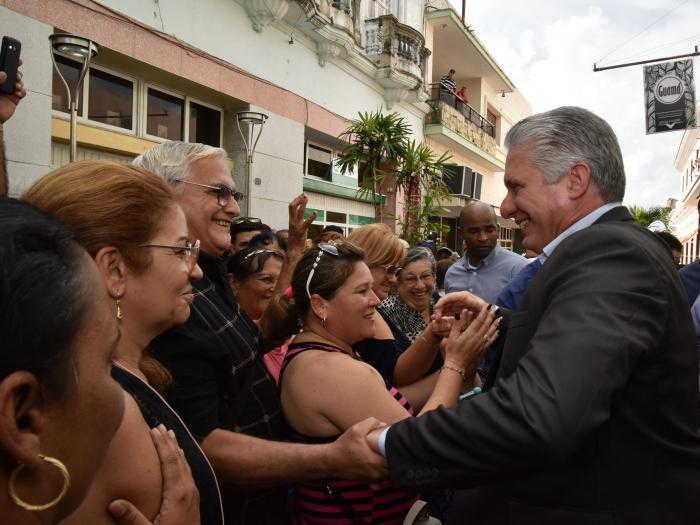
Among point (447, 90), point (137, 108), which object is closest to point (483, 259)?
point (137, 108)

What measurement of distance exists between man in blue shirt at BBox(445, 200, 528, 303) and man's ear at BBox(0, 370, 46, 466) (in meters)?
4.58

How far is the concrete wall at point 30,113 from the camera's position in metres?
5.45

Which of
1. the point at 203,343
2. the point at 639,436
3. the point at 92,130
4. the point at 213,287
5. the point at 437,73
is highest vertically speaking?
the point at 437,73

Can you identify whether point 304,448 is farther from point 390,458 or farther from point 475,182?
point 475,182

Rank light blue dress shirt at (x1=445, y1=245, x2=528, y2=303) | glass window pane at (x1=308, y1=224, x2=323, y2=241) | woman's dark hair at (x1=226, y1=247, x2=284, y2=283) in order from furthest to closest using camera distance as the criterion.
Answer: glass window pane at (x1=308, y1=224, x2=323, y2=241) < light blue dress shirt at (x1=445, y1=245, x2=528, y2=303) < woman's dark hair at (x1=226, y1=247, x2=284, y2=283)

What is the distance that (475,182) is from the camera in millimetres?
18656

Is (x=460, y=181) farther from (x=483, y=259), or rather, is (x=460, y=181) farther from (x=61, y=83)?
(x=61, y=83)

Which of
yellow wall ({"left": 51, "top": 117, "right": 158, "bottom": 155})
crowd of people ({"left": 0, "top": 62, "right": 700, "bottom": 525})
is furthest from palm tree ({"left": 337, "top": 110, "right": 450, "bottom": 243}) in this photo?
crowd of people ({"left": 0, "top": 62, "right": 700, "bottom": 525})

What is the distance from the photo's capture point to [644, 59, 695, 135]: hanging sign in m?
9.96

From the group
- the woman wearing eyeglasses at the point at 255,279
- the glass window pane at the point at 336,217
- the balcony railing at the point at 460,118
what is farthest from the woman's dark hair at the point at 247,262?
the balcony railing at the point at 460,118

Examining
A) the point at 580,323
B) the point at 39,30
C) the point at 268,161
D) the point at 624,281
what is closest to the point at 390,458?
the point at 580,323

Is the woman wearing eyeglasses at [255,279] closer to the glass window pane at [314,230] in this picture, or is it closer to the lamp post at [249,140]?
the lamp post at [249,140]

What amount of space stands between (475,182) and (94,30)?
1434 centimetres

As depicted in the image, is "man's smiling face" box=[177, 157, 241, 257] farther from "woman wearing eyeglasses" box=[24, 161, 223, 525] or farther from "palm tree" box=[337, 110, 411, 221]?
"palm tree" box=[337, 110, 411, 221]
